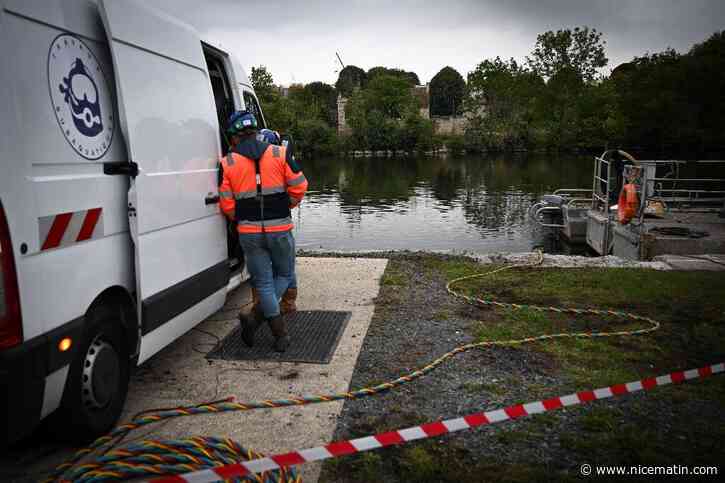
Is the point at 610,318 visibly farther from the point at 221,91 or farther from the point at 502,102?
the point at 502,102

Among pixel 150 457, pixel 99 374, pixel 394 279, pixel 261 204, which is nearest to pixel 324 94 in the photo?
pixel 394 279

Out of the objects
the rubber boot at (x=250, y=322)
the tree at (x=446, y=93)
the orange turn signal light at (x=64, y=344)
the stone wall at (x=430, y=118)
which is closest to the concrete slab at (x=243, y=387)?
the rubber boot at (x=250, y=322)

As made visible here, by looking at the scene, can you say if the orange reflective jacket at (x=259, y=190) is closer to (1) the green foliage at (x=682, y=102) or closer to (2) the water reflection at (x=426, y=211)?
(2) the water reflection at (x=426, y=211)

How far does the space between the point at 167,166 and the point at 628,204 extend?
10.4m

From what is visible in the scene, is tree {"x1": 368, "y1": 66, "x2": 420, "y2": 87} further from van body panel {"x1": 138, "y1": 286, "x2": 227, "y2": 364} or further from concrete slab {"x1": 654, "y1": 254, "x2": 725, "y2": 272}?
van body panel {"x1": 138, "y1": 286, "x2": 227, "y2": 364}

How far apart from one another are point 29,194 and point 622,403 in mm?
3951

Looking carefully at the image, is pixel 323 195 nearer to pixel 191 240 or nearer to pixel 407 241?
pixel 407 241

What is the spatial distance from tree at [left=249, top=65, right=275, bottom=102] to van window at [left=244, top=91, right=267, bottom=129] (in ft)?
233

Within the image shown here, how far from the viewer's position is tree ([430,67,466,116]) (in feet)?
351

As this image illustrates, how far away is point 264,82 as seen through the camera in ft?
247

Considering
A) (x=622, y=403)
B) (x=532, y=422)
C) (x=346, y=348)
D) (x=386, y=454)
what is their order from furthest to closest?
1. (x=346, y=348)
2. (x=622, y=403)
3. (x=532, y=422)
4. (x=386, y=454)

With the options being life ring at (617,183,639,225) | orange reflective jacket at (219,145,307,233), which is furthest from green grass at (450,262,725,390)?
life ring at (617,183,639,225)

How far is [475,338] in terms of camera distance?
5.39m

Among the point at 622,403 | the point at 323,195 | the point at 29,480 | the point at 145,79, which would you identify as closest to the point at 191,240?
the point at 145,79
